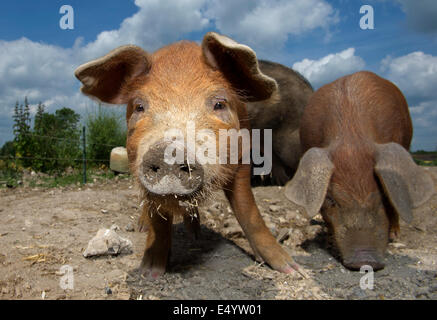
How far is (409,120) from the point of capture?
16.6 feet

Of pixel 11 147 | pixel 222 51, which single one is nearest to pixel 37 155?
pixel 11 147

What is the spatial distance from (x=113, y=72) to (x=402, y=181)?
103 inches

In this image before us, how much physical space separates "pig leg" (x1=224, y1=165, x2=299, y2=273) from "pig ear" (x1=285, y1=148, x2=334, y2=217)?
1.21ft

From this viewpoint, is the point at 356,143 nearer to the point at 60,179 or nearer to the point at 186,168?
the point at 186,168

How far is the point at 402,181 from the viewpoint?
10.2ft

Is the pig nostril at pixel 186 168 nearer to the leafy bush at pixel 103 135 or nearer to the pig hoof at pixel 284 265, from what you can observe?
the pig hoof at pixel 284 265

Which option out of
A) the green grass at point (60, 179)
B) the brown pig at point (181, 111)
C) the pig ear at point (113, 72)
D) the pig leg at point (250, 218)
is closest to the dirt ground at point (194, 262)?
the pig leg at point (250, 218)

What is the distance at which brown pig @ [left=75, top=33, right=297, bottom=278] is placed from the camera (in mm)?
2045

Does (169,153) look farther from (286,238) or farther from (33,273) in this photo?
(286,238)

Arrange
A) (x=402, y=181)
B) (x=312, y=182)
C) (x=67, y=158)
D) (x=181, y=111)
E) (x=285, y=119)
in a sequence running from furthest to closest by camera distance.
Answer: (x=67, y=158) < (x=285, y=119) < (x=312, y=182) < (x=402, y=181) < (x=181, y=111)

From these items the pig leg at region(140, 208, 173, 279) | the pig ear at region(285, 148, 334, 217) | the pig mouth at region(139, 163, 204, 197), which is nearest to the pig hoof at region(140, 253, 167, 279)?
the pig leg at region(140, 208, 173, 279)

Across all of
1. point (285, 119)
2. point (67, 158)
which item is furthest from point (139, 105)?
point (67, 158)

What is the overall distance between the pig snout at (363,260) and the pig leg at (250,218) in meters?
0.50

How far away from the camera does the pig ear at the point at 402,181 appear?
9.89ft
